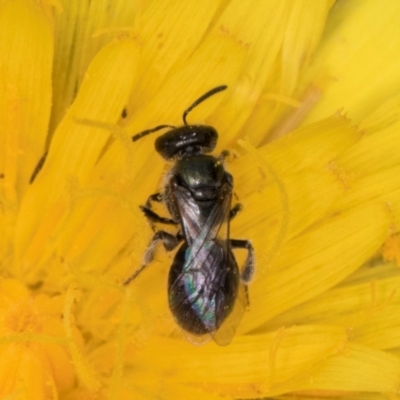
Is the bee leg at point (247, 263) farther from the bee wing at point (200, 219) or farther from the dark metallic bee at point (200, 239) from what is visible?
the bee wing at point (200, 219)

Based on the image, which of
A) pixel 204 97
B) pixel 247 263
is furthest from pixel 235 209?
pixel 204 97

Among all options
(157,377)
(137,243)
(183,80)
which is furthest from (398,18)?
(157,377)

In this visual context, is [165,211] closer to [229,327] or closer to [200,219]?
[200,219]

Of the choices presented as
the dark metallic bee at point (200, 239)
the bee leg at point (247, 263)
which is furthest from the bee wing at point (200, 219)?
the bee leg at point (247, 263)

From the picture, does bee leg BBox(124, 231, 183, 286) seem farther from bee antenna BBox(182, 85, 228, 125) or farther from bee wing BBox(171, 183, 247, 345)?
bee antenna BBox(182, 85, 228, 125)

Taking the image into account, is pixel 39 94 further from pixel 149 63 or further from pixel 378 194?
pixel 378 194

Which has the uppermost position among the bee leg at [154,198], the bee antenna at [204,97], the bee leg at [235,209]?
the bee antenna at [204,97]
